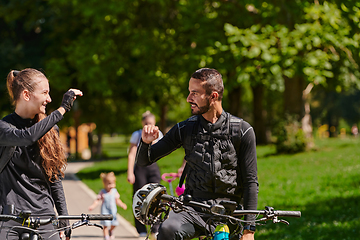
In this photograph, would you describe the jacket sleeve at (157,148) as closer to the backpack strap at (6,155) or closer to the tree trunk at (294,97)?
the backpack strap at (6,155)

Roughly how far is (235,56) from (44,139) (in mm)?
9892

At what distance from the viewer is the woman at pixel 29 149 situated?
317 centimetres

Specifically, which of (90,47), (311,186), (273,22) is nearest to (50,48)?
(90,47)

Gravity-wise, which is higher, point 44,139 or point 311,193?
point 44,139

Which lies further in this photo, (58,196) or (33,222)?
(58,196)

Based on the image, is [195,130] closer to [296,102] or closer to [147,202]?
[147,202]

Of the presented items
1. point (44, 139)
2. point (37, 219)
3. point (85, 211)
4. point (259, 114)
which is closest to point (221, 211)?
point (37, 219)

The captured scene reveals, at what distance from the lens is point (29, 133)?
314cm

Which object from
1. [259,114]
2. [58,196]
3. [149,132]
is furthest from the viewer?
[259,114]

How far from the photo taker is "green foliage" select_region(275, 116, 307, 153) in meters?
20.5

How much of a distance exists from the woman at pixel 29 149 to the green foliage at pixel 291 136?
17.8 metres

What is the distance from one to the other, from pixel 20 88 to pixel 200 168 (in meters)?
1.32

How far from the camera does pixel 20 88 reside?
11.0 feet

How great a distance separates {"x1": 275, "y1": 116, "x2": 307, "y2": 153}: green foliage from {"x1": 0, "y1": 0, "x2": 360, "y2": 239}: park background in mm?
42
